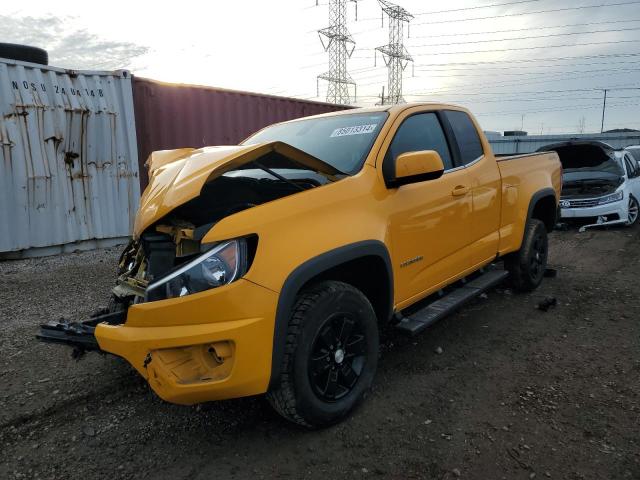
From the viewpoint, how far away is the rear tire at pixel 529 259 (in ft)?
15.5

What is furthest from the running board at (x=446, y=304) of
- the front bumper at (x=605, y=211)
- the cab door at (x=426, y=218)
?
the front bumper at (x=605, y=211)

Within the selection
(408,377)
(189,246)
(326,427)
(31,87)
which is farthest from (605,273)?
(31,87)

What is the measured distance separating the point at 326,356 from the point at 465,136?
242 centimetres

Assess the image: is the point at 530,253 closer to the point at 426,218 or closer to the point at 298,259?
the point at 426,218

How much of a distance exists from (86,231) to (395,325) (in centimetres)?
586

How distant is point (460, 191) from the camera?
3477 mm

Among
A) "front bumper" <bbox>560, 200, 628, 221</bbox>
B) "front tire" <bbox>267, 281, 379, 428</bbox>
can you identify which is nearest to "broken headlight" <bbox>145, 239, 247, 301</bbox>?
"front tire" <bbox>267, 281, 379, 428</bbox>

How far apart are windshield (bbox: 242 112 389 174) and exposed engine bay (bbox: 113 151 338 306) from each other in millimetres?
A: 247

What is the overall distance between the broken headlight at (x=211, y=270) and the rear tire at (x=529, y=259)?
345cm

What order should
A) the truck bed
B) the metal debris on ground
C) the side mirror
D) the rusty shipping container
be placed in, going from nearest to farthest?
the side mirror, the truck bed, the metal debris on ground, the rusty shipping container

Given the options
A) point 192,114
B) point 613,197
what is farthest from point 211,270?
point 613,197

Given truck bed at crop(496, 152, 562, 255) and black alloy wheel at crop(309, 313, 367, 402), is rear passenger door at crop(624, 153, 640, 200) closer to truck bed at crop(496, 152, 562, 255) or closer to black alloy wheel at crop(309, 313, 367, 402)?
truck bed at crop(496, 152, 562, 255)

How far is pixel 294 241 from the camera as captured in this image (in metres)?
2.30

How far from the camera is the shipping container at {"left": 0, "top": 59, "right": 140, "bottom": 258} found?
6.38 meters
